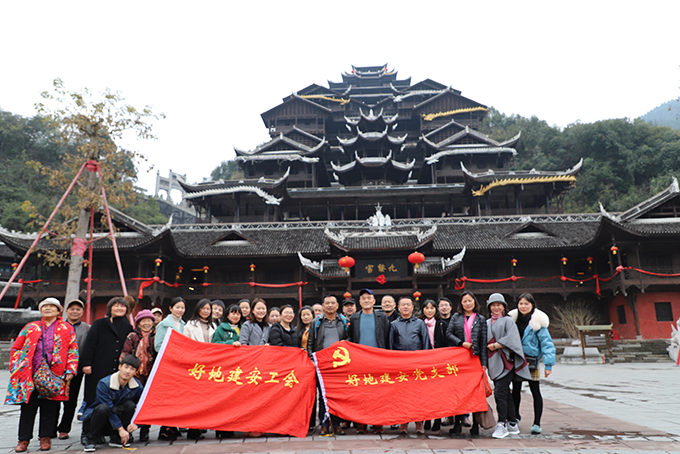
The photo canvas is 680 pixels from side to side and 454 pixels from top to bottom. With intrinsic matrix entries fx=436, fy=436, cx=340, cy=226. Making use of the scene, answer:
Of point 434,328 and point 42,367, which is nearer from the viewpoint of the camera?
point 42,367

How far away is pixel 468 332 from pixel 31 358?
4899 mm

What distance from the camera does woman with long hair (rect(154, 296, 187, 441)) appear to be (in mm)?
4930

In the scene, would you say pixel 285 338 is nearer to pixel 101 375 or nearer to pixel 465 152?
pixel 101 375

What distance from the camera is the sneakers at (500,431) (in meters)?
4.73

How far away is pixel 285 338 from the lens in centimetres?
569

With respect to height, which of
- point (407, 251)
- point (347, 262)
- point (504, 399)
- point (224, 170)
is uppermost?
point (224, 170)

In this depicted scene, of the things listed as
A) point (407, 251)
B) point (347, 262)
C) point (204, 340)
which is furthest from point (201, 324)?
point (407, 251)

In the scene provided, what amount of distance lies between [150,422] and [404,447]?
2663mm

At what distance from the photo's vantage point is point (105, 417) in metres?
4.50

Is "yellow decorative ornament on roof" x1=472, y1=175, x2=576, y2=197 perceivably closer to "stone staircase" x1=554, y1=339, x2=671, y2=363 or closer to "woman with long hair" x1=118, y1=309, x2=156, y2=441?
"stone staircase" x1=554, y1=339, x2=671, y2=363

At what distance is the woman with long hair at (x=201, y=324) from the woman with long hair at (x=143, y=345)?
1.40 ft

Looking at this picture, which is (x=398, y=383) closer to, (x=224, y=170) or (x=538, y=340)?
(x=538, y=340)

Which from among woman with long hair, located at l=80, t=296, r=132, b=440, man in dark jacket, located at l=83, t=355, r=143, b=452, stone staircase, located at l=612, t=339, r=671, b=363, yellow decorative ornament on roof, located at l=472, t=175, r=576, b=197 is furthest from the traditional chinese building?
man in dark jacket, located at l=83, t=355, r=143, b=452

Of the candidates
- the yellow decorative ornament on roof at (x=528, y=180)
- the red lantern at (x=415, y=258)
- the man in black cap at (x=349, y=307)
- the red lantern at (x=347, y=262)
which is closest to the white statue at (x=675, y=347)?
the red lantern at (x=415, y=258)
